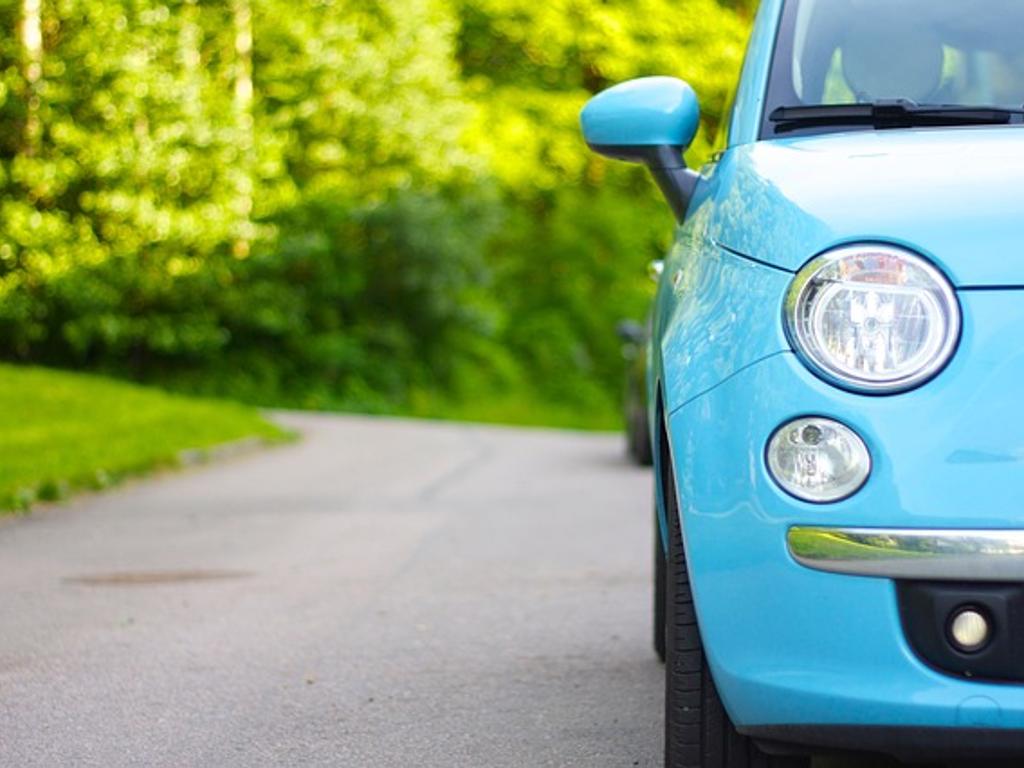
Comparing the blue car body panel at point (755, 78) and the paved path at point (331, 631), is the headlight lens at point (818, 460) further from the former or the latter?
the paved path at point (331, 631)

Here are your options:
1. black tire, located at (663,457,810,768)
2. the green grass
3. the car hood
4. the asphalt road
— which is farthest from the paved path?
the car hood

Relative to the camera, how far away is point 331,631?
6.52 metres

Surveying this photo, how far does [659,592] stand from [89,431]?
1102cm

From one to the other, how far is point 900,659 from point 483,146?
32.9 m

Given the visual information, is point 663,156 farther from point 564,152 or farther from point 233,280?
point 564,152

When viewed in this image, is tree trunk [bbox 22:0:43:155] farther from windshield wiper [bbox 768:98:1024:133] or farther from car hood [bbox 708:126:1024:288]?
car hood [bbox 708:126:1024:288]

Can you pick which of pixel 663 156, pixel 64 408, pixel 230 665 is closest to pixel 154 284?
pixel 64 408

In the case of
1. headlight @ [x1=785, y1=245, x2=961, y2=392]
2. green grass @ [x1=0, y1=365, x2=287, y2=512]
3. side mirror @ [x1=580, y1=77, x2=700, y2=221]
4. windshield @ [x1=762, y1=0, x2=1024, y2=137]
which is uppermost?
windshield @ [x1=762, y1=0, x2=1024, y2=137]

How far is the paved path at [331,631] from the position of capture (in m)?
4.73

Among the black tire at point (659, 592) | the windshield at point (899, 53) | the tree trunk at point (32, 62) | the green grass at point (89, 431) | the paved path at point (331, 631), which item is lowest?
the green grass at point (89, 431)

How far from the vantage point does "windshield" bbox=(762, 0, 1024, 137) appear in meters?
4.19

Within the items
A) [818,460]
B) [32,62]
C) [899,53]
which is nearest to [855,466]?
[818,460]

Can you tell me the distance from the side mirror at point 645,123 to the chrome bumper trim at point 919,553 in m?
1.36

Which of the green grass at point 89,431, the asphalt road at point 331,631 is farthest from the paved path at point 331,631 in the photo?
the green grass at point 89,431
